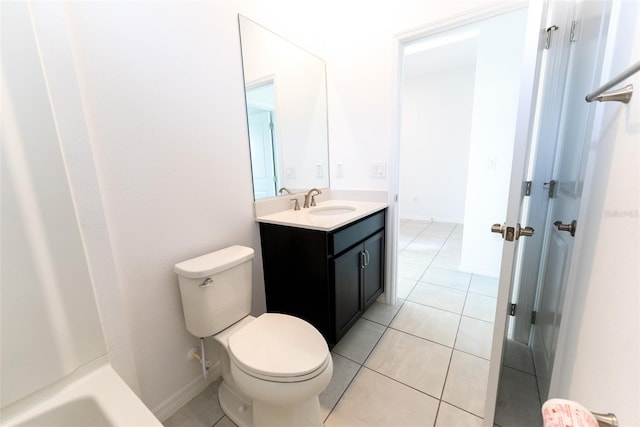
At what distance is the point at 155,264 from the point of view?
1.14 m

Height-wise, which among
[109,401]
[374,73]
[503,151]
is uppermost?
[374,73]

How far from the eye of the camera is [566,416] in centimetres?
42

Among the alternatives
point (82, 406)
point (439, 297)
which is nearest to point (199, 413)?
point (82, 406)

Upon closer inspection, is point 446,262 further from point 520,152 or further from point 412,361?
point 520,152

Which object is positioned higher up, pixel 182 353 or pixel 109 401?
pixel 109 401

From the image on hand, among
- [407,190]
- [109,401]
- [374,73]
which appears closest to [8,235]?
[109,401]

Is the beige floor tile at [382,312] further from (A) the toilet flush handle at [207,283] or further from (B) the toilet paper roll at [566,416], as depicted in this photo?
(B) the toilet paper roll at [566,416]

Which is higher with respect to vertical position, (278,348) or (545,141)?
(545,141)

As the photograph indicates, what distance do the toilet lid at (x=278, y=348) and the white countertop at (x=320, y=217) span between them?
493 millimetres

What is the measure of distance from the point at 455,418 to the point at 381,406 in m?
0.33

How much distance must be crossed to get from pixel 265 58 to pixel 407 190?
12.9ft

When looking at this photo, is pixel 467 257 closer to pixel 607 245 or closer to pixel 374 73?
pixel 374 73

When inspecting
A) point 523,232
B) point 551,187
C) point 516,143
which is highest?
point 516,143

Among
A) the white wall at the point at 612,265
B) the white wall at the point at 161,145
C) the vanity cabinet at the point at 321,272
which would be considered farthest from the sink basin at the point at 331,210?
the white wall at the point at 612,265
